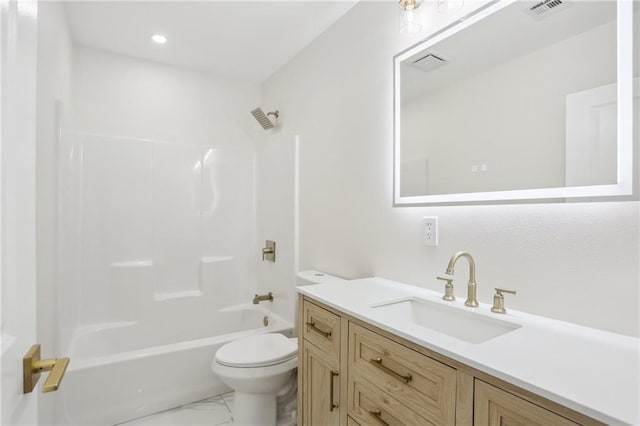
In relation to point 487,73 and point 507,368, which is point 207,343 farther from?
point 487,73

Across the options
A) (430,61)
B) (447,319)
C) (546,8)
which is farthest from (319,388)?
(546,8)

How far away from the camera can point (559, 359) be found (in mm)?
734

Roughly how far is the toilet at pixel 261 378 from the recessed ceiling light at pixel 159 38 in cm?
200

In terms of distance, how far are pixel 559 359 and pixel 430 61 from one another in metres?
1.24

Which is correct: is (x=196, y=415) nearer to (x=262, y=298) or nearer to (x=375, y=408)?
(x=262, y=298)

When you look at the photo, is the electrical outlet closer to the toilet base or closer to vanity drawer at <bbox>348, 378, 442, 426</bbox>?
vanity drawer at <bbox>348, 378, 442, 426</bbox>

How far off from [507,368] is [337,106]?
1.67 m

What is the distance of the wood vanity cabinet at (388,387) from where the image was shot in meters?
0.68

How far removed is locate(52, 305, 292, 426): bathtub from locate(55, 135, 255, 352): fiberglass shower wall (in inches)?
4.2

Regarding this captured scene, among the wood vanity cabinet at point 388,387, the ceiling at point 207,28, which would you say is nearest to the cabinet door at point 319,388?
the wood vanity cabinet at point 388,387

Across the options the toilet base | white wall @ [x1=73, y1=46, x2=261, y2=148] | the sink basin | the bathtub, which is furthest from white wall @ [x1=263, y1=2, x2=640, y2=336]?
the bathtub

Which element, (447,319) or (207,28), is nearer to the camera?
(447,319)

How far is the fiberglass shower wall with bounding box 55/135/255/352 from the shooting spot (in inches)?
91.6

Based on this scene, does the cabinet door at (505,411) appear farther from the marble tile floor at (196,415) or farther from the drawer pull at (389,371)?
the marble tile floor at (196,415)
